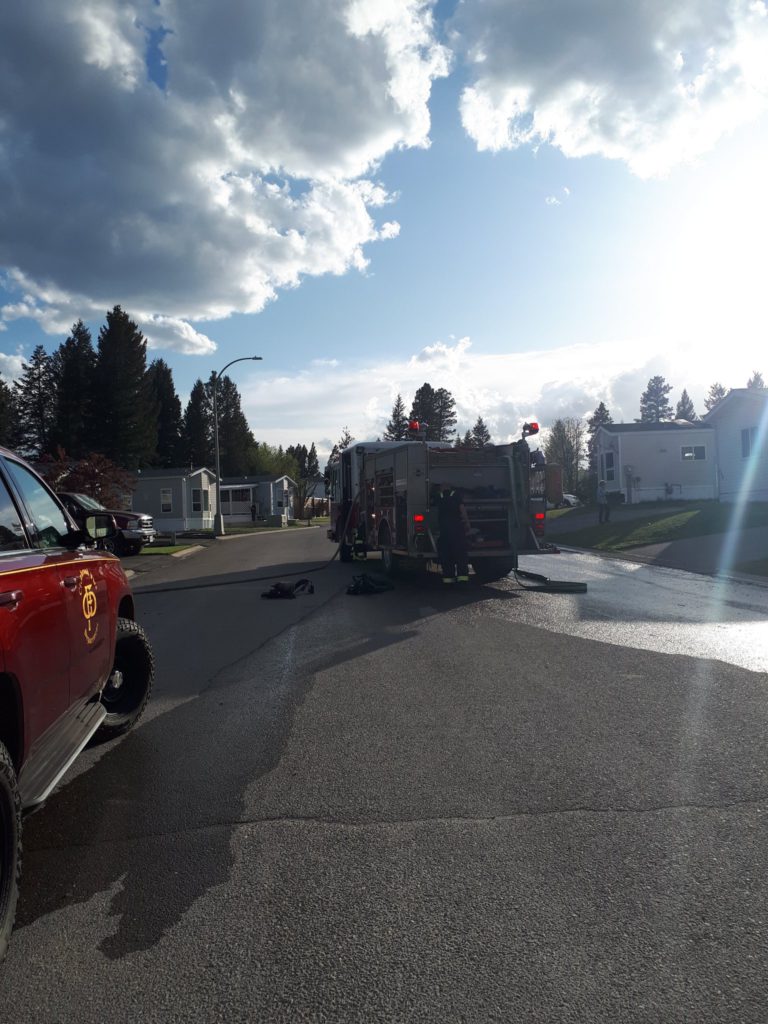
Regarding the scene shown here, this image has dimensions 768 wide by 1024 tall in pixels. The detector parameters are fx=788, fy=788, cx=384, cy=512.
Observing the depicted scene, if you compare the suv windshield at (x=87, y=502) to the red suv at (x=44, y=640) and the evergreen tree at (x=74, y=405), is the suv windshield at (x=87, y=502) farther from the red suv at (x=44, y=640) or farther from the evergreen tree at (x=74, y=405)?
the evergreen tree at (x=74, y=405)

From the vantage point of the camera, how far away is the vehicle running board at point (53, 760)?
10.4ft

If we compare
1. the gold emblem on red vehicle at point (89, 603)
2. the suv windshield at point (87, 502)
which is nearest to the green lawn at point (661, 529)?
the suv windshield at point (87, 502)

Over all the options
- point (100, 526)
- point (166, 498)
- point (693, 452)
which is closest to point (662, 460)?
point (693, 452)

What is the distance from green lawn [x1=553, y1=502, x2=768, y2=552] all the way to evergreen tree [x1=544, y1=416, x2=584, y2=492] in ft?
206

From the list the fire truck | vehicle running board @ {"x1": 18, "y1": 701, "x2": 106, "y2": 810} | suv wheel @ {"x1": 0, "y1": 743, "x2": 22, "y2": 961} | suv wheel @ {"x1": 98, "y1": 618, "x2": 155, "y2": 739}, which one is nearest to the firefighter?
the fire truck

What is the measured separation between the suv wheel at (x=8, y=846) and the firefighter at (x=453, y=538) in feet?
35.1

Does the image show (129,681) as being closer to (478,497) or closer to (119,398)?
(478,497)

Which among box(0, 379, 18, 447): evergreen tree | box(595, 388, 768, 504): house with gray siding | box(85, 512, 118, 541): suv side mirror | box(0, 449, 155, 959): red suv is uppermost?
box(0, 379, 18, 447): evergreen tree

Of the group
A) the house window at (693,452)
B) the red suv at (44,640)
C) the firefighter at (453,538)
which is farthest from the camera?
the house window at (693,452)

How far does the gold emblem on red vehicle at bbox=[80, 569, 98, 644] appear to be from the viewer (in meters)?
4.32

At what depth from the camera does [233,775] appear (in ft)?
15.6

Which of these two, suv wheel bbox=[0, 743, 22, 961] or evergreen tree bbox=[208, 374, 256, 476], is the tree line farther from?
suv wheel bbox=[0, 743, 22, 961]

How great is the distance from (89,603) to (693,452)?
4285 cm

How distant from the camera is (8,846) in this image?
9.16ft
